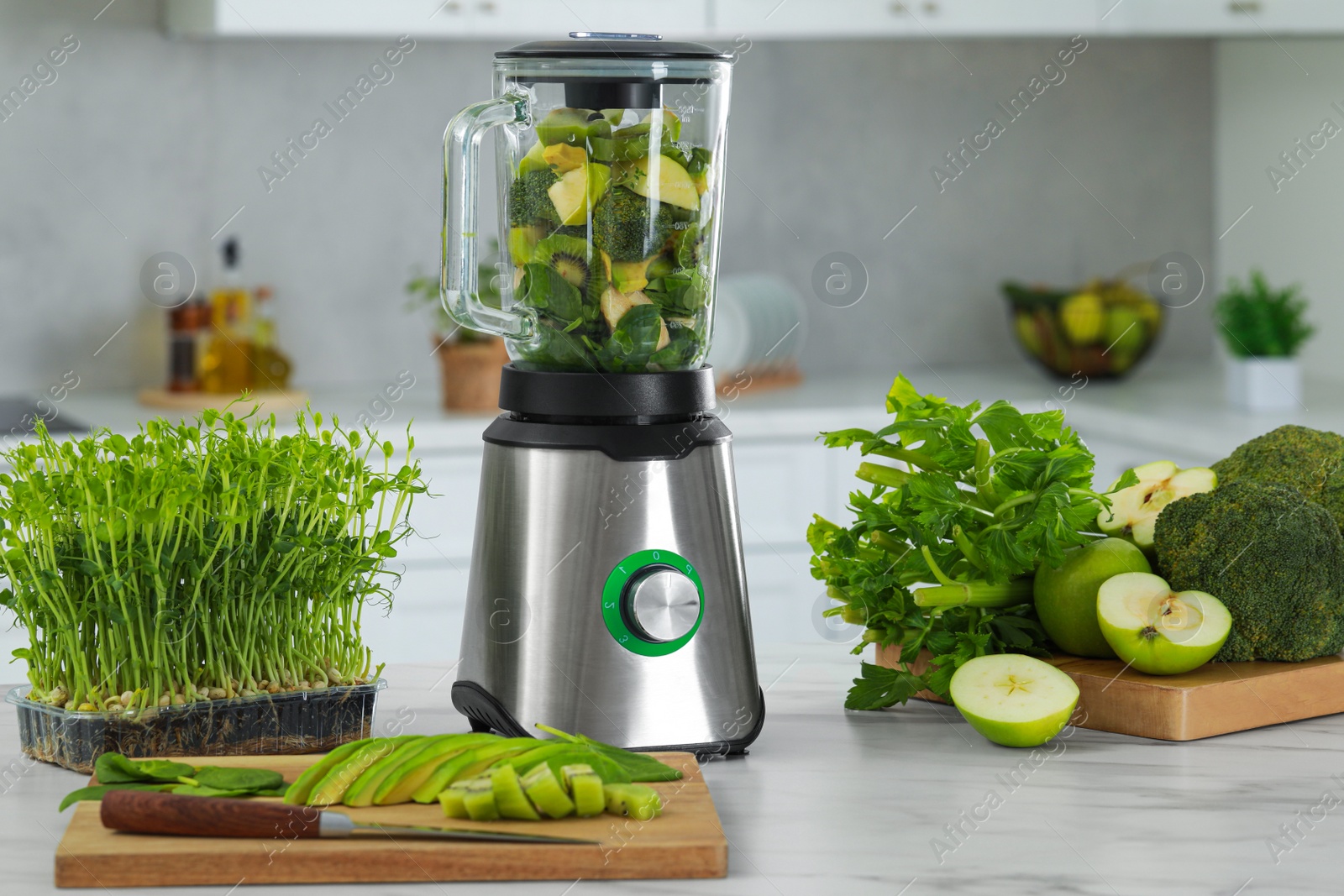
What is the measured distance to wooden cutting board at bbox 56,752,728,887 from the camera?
728 millimetres

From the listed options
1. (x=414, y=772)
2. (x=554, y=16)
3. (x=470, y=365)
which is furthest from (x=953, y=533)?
(x=554, y=16)

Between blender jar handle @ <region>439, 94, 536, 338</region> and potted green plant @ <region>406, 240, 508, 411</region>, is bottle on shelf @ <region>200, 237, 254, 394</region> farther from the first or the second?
blender jar handle @ <region>439, 94, 536, 338</region>

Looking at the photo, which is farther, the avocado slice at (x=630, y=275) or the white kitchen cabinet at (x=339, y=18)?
the white kitchen cabinet at (x=339, y=18)

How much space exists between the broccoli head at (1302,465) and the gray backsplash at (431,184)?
2043 mm

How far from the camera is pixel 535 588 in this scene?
3.06ft

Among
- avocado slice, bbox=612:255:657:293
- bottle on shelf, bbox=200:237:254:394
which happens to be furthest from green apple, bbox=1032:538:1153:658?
bottle on shelf, bbox=200:237:254:394

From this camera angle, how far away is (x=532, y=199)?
0.95 m

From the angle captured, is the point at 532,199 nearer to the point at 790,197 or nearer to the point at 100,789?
the point at 100,789

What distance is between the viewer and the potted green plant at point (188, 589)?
859 mm

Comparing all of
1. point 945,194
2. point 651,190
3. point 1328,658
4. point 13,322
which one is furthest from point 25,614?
point 945,194

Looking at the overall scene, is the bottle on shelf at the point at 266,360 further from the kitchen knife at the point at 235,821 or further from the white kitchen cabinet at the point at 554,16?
the kitchen knife at the point at 235,821

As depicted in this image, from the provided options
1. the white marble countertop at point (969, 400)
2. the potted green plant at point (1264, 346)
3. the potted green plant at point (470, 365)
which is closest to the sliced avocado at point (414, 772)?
the white marble countertop at point (969, 400)

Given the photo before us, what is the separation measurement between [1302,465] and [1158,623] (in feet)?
0.72

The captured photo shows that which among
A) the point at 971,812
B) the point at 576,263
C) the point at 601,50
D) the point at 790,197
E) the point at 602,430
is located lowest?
the point at 971,812
